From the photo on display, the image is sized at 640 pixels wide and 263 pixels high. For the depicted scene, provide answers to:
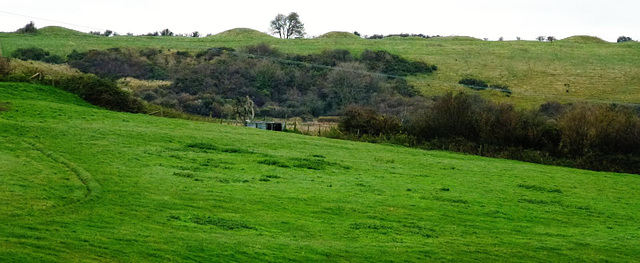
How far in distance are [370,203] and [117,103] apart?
97.7 ft

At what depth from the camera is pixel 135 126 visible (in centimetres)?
3884

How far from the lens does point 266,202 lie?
22.7 m

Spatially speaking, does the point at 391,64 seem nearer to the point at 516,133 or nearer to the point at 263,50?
the point at 263,50

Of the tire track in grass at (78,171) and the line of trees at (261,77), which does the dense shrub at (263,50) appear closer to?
the line of trees at (261,77)

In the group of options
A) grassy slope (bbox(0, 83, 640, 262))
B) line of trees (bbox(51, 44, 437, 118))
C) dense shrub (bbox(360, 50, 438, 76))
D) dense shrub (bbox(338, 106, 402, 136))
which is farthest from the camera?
dense shrub (bbox(360, 50, 438, 76))

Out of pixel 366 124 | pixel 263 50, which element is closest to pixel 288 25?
pixel 263 50

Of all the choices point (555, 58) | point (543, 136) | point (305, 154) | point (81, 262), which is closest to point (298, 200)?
point (81, 262)

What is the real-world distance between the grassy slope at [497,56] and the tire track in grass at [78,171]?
3005 inches

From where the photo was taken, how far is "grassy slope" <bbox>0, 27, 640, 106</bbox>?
335ft

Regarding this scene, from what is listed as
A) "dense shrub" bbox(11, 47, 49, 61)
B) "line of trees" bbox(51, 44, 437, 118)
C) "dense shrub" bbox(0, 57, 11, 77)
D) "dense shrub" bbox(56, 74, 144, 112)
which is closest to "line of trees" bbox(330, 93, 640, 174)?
"dense shrub" bbox(56, 74, 144, 112)

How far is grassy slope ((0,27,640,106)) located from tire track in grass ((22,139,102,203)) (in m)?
76.3

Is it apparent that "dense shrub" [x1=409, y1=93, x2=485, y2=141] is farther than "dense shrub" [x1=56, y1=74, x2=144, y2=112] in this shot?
Yes

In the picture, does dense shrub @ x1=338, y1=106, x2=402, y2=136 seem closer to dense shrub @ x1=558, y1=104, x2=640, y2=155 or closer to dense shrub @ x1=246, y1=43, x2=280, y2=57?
dense shrub @ x1=558, y1=104, x2=640, y2=155

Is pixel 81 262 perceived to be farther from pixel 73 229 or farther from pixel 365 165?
pixel 365 165
